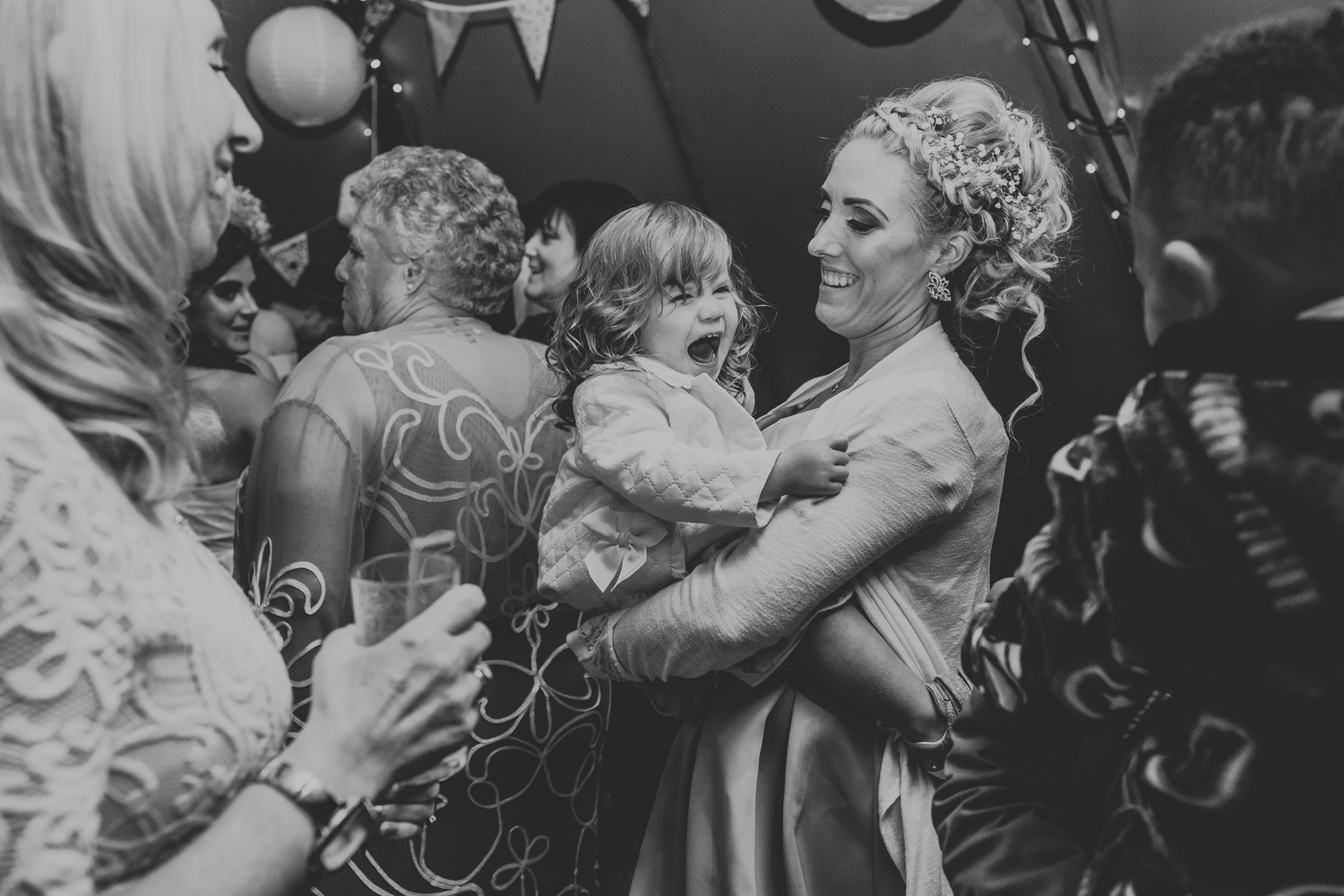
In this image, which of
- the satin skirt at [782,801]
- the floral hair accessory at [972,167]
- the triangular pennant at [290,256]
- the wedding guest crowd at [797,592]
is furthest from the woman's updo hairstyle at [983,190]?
the triangular pennant at [290,256]

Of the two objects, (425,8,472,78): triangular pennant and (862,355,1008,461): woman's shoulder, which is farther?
(425,8,472,78): triangular pennant

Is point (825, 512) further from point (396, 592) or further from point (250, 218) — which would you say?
point (250, 218)

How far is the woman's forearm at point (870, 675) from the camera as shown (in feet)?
6.12

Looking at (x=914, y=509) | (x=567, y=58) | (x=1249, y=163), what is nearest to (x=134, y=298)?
(x=1249, y=163)

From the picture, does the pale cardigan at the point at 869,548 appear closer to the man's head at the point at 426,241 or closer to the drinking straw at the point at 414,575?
the drinking straw at the point at 414,575

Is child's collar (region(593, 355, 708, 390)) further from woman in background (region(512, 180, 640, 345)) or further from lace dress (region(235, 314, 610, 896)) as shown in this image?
woman in background (region(512, 180, 640, 345))

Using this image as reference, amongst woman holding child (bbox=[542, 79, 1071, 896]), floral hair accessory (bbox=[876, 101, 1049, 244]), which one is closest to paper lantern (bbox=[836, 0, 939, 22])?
woman holding child (bbox=[542, 79, 1071, 896])

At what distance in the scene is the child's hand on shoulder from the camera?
188 cm

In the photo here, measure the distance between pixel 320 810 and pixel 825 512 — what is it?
1.03m

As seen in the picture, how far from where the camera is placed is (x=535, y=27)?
12.1 ft

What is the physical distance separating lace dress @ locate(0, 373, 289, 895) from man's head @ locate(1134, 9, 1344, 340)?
859 millimetres

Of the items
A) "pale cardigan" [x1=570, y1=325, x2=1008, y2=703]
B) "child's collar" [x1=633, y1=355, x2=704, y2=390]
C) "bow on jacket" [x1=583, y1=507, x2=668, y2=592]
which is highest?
"child's collar" [x1=633, y1=355, x2=704, y2=390]

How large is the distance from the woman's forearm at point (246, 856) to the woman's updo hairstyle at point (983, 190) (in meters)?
1.56

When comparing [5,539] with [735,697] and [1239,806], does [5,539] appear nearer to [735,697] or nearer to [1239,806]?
[1239,806]
